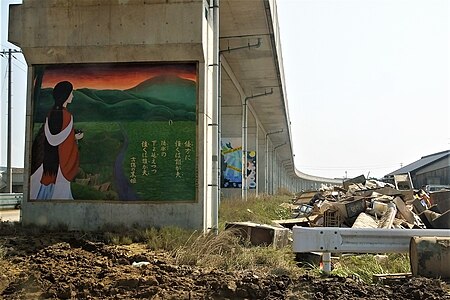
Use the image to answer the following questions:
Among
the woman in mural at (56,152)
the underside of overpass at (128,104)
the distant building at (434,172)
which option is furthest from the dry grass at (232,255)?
the distant building at (434,172)

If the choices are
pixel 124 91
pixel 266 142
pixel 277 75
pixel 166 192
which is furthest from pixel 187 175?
pixel 266 142

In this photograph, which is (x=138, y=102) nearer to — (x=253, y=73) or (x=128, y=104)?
(x=128, y=104)

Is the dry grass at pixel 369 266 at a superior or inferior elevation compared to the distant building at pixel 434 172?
inferior

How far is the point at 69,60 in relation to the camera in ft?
38.9

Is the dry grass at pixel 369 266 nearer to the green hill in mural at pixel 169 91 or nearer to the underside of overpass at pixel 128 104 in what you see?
the underside of overpass at pixel 128 104

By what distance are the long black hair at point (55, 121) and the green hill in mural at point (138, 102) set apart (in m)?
0.14

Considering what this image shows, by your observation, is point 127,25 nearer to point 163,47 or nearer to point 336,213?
point 163,47

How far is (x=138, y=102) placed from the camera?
11.8m

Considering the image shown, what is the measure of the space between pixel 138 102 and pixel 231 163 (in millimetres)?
21265

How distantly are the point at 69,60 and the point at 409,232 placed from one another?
8191mm

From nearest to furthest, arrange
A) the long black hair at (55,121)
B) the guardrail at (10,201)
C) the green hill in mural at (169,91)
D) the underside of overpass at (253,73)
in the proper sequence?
the green hill in mural at (169,91)
the long black hair at (55,121)
the underside of overpass at (253,73)
the guardrail at (10,201)

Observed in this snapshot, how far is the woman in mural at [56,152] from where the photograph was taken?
1177 cm

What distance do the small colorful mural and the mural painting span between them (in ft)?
67.2

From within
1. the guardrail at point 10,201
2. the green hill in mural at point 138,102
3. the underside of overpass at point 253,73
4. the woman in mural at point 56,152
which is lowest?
the guardrail at point 10,201
